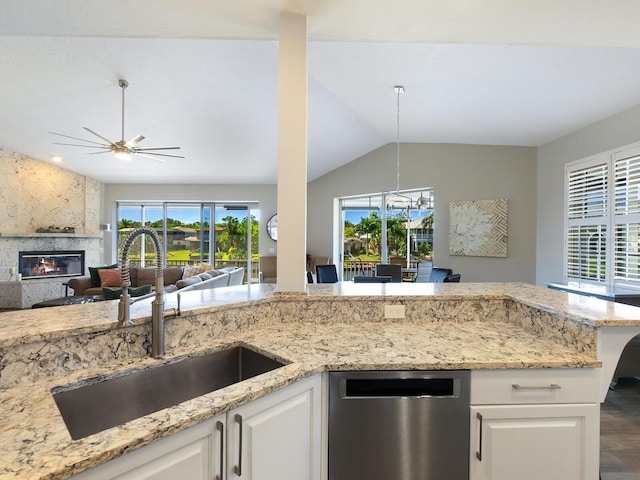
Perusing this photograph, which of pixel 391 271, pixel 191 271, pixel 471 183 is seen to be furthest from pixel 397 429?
pixel 191 271

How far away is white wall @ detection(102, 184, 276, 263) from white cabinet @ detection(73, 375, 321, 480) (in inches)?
266

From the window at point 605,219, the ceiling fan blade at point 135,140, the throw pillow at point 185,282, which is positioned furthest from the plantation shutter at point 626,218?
the ceiling fan blade at point 135,140

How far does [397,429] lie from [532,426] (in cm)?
52

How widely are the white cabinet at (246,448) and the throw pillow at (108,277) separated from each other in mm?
5560

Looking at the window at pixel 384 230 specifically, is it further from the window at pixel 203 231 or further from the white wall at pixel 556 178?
the window at pixel 203 231

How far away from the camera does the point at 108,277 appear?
5617 mm

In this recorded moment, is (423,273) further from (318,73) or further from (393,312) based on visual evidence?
(393,312)

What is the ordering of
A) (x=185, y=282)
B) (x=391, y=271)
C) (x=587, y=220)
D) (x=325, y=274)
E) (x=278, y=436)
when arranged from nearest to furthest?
A: (x=278, y=436) < (x=587, y=220) < (x=185, y=282) < (x=391, y=271) < (x=325, y=274)

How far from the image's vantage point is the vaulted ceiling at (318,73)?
1783mm

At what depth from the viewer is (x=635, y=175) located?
Answer: 3.49 meters

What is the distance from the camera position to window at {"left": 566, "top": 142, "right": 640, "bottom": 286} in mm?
3518

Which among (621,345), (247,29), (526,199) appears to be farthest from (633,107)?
(247,29)

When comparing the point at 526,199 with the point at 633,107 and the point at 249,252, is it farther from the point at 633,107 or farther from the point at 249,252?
the point at 249,252

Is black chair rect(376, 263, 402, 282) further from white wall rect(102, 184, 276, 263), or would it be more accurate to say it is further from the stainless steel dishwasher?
white wall rect(102, 184, 276, 263)
